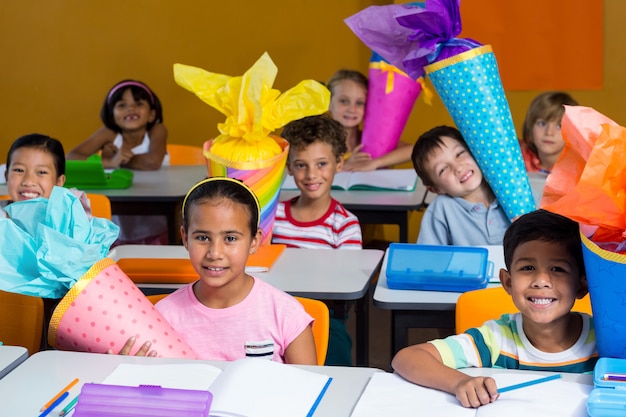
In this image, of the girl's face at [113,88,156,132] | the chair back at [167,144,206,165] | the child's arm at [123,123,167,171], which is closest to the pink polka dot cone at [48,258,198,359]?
the child's arm at [123,123,167,171]

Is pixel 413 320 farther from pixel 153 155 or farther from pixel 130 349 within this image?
pixel 153 155

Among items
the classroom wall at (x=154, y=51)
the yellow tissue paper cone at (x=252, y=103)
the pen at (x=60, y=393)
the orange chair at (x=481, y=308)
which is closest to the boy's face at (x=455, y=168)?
the yellow tissue paper cone at (x=252, y=103)

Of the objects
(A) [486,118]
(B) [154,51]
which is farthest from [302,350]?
(B) [154,51]

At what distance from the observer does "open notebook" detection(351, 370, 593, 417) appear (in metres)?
1.40

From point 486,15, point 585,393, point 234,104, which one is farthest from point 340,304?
point 486,15

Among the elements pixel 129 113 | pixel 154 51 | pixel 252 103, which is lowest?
pixel 129 113

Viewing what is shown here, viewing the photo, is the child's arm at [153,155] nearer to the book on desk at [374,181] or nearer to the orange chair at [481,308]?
the book on desk at [374,181]

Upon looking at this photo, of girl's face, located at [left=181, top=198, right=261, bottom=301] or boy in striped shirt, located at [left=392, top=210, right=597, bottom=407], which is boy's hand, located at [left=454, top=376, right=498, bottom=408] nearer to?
boy in striped shirt, located at [left=392, top=210, right=597, bottom=407]

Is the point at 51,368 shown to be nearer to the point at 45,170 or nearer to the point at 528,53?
the point at 45,170

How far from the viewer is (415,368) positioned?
154 centimetres

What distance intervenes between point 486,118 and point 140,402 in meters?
1.49

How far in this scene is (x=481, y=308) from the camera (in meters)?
1.95

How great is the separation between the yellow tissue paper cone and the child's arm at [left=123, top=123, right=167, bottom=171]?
1402 millimetres

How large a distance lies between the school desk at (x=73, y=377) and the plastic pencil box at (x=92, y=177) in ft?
6.14
